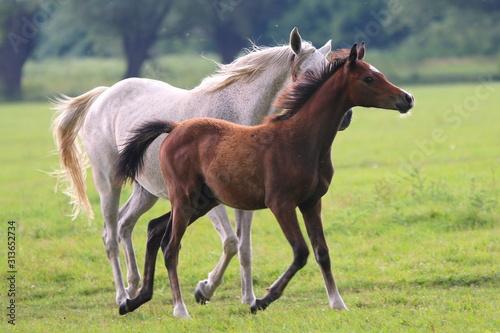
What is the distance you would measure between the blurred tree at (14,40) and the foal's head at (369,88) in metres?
41.2

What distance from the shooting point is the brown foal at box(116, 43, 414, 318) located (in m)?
5.64

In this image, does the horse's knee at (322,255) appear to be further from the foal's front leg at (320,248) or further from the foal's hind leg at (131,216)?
the foal's hind leg at (131,216)

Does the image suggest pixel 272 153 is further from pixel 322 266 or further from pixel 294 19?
pixel 294 19

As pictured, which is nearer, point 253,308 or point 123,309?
point 253,308

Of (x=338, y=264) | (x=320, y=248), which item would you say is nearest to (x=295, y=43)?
(x=320, y=248)

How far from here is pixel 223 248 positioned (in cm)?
694

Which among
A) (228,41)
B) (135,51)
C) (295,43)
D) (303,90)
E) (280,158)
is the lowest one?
(135,51)

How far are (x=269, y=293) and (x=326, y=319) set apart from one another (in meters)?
0.45

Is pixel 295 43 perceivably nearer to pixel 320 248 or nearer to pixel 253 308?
pixel 320 248

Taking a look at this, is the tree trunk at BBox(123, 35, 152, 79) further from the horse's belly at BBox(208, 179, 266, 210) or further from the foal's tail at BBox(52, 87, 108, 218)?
the horse's belly at BBox(208, 179, 266, 210)

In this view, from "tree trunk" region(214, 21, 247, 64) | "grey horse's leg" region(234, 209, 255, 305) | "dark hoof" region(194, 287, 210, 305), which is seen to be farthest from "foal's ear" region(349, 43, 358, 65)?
"tree trunk" region(214, 21, 247, 64)

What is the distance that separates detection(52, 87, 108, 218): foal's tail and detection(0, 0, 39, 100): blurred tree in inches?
1495

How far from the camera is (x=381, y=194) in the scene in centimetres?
1134

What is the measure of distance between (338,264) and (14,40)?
4196cm
